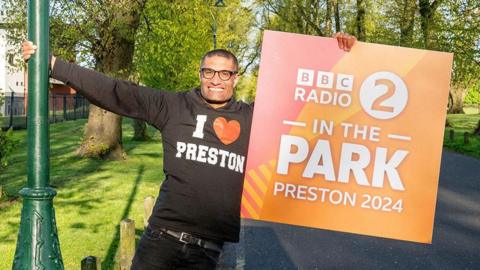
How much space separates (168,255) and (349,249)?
5.25 metres

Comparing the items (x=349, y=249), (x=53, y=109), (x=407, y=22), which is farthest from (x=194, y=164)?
(x=53, y=109)

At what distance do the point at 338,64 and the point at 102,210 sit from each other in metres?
7.08

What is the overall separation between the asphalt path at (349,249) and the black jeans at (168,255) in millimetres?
3419

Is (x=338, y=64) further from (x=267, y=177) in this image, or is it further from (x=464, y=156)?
(x=464, y=156)

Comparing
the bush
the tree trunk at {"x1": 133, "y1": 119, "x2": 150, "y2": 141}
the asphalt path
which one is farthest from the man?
the tree trunk at {"x1": 133, "y1": 119, "x2": 150, "y2": 141}

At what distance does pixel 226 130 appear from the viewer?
11.4 ft

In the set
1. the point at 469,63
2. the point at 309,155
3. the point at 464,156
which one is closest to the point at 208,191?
the point at 309,155

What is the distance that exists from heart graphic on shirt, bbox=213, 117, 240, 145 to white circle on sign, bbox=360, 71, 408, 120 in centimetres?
89

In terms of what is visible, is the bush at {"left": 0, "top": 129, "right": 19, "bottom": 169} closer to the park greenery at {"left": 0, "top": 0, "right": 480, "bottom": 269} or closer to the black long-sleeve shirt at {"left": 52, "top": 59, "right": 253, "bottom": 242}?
the park greenery at {"left": 0, "top": 0, "right": 480, "bottom": 269}

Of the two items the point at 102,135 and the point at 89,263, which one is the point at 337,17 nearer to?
the point at 102,135

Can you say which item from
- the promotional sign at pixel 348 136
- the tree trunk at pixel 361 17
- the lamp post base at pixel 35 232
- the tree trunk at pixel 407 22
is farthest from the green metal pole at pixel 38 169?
the tree trunk at pixel 361 17

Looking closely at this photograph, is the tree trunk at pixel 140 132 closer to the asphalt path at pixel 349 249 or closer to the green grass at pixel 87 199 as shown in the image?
the green grass at pixel 87 199

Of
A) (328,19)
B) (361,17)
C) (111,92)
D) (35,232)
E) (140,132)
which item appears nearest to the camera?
(35,232)

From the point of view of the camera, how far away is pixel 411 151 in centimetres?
373
